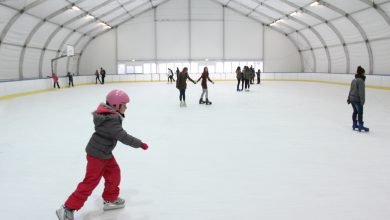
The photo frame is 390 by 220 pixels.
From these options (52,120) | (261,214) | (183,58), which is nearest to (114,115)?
(261,214)

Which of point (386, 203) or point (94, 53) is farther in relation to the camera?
point (94, 53)

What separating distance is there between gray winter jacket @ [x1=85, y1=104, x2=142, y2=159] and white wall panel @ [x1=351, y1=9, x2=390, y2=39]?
22298mm

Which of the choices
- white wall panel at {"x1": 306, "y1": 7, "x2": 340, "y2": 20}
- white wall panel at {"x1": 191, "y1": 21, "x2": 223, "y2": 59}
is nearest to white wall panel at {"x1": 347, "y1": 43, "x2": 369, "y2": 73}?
white wall panel at {"x1": 306, "y1": 7, "x2": 340, "y2": 20}

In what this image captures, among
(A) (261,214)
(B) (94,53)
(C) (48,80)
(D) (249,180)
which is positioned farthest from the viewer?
(B) (94,53)

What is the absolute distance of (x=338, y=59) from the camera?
30422 mm

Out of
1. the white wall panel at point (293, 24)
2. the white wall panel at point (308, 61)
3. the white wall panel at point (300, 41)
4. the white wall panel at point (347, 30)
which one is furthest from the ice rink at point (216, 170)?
the white wall panel at point (308, 61)

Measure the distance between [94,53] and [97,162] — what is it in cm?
3609

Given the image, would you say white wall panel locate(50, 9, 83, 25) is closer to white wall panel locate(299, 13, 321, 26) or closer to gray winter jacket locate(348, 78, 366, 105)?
white wall panel locate(299, 13, 321, 26)

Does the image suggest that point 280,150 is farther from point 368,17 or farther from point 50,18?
point 50,18

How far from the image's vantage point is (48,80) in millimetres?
26250

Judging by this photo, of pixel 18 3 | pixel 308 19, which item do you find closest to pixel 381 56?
pixel 308 19

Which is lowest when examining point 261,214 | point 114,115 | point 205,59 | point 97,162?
point 261,214

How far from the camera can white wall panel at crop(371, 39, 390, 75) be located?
76.2ft

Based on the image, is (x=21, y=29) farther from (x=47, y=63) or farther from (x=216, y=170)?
(x=216, y=170)
